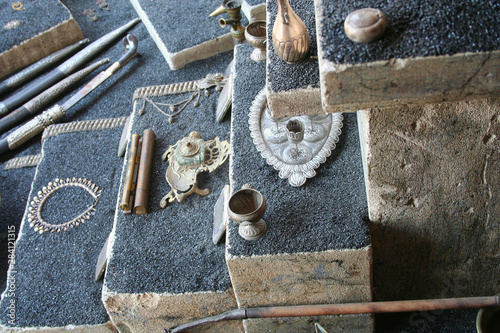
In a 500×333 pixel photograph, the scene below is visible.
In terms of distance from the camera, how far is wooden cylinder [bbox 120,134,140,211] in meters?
3.03

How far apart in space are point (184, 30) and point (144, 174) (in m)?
1.89

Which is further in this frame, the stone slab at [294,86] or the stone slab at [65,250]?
the stone slab at [65,250]

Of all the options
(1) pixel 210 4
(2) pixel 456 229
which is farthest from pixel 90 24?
(2) pixel 456 229

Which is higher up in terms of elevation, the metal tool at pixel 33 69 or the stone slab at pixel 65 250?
the metal tool at pixel 33 69

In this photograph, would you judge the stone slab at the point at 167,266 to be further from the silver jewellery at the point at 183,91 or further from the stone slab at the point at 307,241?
the silver jewellery at the point at 183,91

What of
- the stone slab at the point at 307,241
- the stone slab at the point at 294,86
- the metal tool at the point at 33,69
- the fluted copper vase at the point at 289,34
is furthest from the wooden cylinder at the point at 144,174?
the metal tool at the point at 33,69

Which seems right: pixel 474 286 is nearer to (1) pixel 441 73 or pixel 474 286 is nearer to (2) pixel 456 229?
(2) pixel 456 229

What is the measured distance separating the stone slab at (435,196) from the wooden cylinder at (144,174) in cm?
143

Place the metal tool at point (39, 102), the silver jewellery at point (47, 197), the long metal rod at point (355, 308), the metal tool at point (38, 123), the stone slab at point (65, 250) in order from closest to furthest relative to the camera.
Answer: the long metal rod at point (355, 308) → the stone slab at point (65, 250) → the silver jewellery at point (47, 197) → the metal tool at point (38, 123) → the metal tool at point (39, 102)

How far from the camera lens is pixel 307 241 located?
7.90 feet

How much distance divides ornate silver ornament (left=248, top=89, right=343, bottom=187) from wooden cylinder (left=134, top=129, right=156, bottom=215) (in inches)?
31.2

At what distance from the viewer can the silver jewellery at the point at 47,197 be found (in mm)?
3330

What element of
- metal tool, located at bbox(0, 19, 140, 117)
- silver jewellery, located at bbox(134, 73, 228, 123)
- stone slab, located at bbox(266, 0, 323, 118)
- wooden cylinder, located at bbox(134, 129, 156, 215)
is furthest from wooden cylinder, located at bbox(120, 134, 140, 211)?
metal tool, located at bbox(0, 19, 140, 117)

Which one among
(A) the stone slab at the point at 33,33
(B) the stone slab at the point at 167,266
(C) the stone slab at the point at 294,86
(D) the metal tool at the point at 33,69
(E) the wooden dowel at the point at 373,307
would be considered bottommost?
(E) the wooden dowel at the point at 373,307
